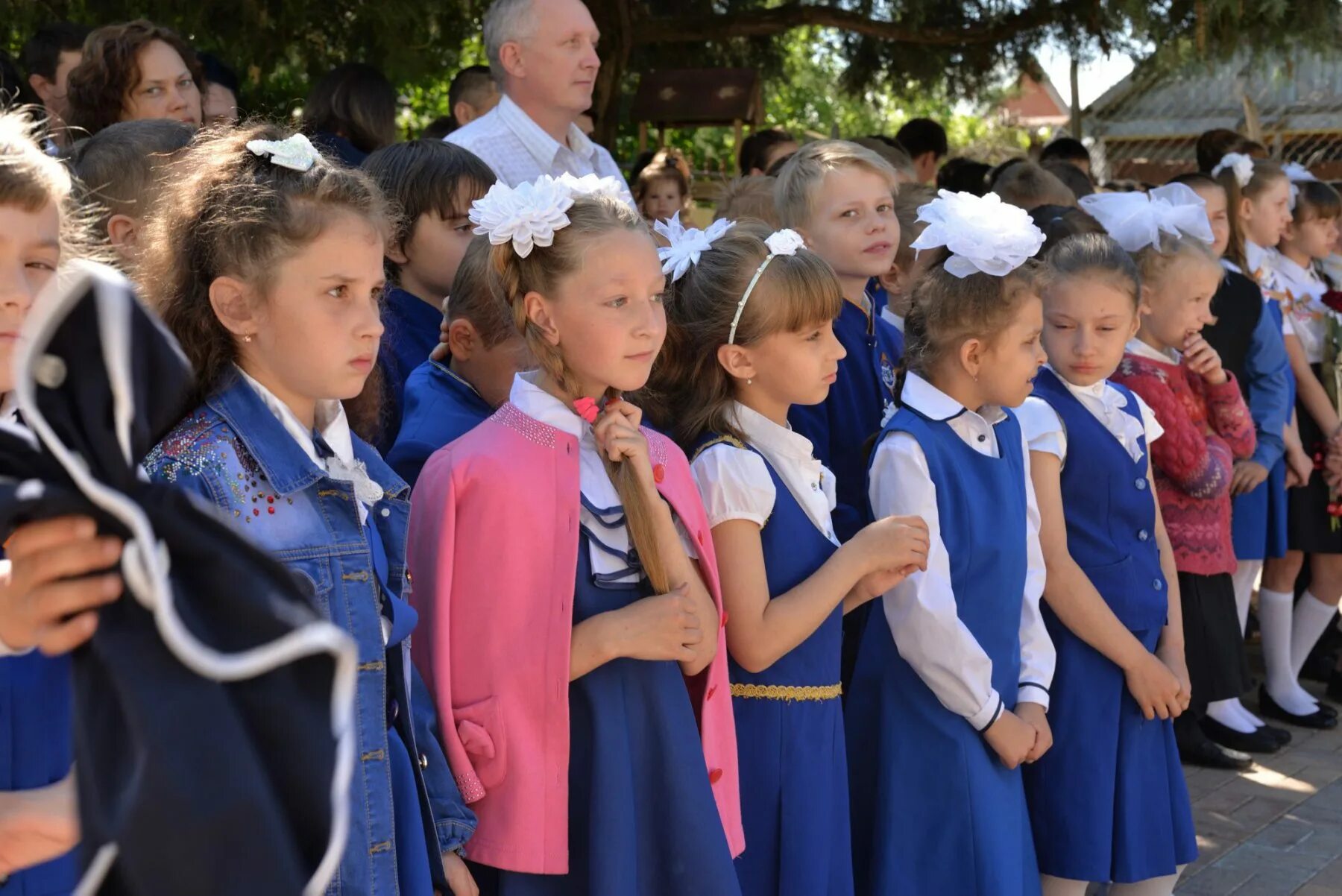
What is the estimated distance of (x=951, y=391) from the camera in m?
3.39

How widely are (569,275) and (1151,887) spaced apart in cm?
224

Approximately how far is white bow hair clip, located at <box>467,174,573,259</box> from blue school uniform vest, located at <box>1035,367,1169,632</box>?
1708 millimetres

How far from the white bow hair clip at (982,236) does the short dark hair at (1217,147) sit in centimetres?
456

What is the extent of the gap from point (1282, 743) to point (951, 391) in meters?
3.00

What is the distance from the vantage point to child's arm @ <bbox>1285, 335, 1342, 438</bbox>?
6.15 meters

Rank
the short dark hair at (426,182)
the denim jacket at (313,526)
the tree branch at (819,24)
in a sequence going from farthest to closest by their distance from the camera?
the tree branch at (819,24), the short dark hair at (426,182), the denim jacket at (313,526)

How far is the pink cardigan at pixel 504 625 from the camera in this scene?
243cm

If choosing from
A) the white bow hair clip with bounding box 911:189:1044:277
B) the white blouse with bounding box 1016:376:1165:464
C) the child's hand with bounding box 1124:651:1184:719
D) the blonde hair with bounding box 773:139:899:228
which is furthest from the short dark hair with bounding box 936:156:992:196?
the child's hand with bounding box 1124:651:1184:719

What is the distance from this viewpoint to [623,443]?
2539 mm

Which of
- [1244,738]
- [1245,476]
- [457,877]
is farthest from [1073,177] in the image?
[457,877]

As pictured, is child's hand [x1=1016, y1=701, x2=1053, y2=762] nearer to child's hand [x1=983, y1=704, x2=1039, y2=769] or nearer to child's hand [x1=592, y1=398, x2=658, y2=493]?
child's hand [x1=983, y1=704, x2=1039, y2=769]

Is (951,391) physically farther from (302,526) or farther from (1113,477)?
(302,526)

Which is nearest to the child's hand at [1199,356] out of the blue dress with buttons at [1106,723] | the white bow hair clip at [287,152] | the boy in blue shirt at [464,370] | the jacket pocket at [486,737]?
the blue dress with buttons at [1106,723]

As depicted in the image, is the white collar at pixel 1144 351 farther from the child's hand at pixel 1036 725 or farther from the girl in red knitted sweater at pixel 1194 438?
the child's hand at pixel 1036 725
